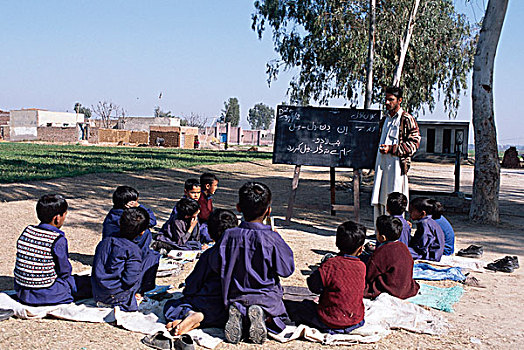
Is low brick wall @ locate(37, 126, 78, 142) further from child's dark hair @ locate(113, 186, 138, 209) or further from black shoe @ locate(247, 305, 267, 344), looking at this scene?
black shoe @ locate(247, 305, 267, 344)

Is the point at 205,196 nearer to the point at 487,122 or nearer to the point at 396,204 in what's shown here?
the point at 396,204

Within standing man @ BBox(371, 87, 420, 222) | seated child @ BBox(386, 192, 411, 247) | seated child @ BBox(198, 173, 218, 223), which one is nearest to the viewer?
seated child @ BBox(386, 192, 411, 247)

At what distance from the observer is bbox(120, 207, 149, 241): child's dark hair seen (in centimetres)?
455

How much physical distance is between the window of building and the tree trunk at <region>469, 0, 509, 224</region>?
2940 centimetres

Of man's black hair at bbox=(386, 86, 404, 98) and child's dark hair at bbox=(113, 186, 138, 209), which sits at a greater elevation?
man's black hair at bbox=(386, 86, 404, 98)

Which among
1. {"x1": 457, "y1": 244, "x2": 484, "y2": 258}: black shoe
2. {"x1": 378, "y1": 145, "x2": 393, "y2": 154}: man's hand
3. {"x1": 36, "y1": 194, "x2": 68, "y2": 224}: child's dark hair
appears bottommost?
{"x1": 457, "y1": 244, "x2": 484, "y2": 258}: black shoe

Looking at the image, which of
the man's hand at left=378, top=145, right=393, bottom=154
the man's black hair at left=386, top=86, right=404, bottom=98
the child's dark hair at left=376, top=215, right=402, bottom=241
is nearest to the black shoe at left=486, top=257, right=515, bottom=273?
the man's hand at left=378, top=145, right=393, bottom=154

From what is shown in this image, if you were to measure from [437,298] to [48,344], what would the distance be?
12.0ft

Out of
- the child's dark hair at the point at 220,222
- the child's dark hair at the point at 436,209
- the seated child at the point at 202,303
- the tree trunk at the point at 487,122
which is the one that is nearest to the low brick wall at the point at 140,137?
the tree trunk at the point at 487,122

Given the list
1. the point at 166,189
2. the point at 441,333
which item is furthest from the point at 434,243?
the point at 166,189

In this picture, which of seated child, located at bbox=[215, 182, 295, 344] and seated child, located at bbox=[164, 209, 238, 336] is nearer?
seated child, located at bbox=[215, 182, 295, 344]

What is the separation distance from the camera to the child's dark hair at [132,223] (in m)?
4.55

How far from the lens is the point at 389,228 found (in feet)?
17.0

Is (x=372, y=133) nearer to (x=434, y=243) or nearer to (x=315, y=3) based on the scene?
(x=434, y=243)
